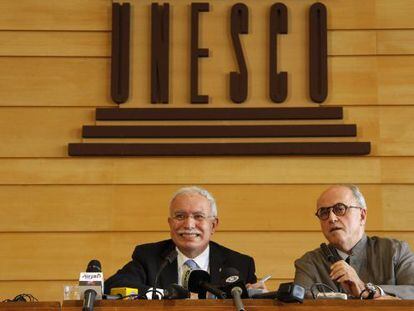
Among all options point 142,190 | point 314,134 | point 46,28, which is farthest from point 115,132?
point 314,134

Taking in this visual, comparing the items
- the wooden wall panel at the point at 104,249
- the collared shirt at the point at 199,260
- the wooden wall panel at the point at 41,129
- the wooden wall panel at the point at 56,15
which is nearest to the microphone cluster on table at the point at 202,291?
the collared shirt at the point at 199,260

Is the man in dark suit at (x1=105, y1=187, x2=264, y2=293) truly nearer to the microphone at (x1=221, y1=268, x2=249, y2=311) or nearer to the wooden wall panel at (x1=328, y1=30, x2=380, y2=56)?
the microphone at (x1=221, y1=268, x2=249, y2=311)

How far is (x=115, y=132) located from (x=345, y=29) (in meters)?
1.54

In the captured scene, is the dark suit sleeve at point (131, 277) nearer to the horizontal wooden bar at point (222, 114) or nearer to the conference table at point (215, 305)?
the conference table at point (215, 305)

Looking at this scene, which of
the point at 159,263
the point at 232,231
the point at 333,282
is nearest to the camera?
the point at 333,282

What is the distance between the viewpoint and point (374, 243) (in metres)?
4.32

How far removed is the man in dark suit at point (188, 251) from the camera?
14.6ft

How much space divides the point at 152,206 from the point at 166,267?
106 cm

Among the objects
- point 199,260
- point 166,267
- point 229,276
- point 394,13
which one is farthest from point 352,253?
point 394,13

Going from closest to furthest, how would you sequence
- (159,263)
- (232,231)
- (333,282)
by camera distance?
(333,282) < (159,263) < (232,231)

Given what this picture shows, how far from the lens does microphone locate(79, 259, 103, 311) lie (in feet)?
10.1

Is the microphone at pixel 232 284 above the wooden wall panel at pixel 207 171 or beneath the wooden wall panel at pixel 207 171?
beneath

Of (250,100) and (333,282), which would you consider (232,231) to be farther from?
(333,282)

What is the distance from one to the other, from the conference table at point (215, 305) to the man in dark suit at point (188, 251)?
4.27ft
